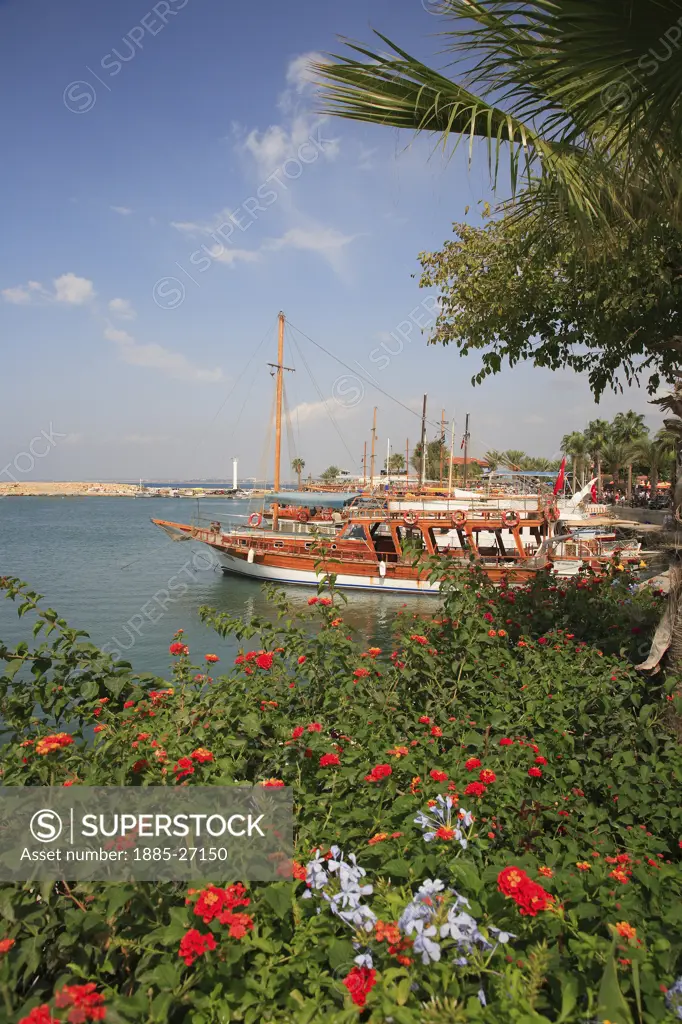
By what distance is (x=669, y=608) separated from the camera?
391 centimetres

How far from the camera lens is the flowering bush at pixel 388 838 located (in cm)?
150

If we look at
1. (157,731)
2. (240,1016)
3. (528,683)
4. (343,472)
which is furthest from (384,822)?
(343,472)

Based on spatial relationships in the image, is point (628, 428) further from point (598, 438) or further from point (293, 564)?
point (293, 564)

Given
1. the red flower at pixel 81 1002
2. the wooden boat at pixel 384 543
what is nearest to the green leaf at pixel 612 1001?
the red flower at pixel 81 1002

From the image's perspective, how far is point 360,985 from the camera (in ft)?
4.66

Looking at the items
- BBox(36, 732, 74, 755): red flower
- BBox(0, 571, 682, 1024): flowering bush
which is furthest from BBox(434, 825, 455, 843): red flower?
BBox(36, 732, 74, 755): red flower

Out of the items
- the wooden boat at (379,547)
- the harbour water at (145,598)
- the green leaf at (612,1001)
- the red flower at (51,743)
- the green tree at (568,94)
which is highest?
the green tree at (568,94)

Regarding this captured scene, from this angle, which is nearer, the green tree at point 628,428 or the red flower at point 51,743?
the red flower at point 51,743

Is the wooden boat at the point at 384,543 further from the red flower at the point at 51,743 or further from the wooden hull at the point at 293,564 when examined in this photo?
the red flower at the point at 51,743

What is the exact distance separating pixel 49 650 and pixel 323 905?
86.3 inches

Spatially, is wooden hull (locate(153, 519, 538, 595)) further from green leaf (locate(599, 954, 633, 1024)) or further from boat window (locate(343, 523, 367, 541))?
green leaf (locate(599, 954, 633, 1024))

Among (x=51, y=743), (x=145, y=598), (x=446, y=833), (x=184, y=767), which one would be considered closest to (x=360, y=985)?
(x=446, y=833)

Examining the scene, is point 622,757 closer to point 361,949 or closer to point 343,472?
point 361,949

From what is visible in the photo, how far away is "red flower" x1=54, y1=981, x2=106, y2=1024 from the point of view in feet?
4.27
